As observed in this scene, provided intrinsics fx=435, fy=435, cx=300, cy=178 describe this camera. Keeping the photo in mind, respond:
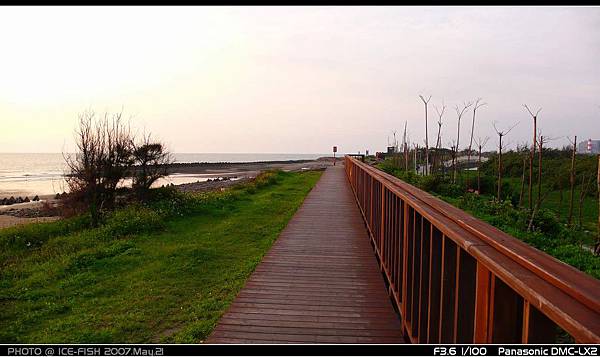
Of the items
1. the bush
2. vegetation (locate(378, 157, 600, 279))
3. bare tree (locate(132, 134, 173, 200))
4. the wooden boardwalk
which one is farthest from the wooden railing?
bare tree (locate(132, 134, 173, 200))

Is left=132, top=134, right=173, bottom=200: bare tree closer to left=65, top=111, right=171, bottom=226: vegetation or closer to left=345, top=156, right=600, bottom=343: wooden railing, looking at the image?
left=65, top=111, right=171, bottom=226: vegetation

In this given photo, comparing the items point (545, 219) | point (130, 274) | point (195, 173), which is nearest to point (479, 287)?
point (130, 274)

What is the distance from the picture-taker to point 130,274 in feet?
20.6

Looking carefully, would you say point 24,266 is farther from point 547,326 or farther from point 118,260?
point 547,326

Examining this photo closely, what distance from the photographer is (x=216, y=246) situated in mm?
7922

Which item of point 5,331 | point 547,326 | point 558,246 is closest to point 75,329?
point 5,331

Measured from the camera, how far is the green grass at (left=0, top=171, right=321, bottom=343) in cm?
427

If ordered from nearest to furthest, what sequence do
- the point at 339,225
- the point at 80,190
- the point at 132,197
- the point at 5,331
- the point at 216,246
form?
the point at 5,331 → the point at 216,246 → the point at 339,225 → the point at 80,190 → the point at 132,197

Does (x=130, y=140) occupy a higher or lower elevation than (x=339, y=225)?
higher

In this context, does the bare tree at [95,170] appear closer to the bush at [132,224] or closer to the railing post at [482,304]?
the bush at [132,224]

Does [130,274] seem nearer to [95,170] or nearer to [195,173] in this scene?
[95,170]

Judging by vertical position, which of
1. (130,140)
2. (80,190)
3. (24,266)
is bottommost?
(24,266)

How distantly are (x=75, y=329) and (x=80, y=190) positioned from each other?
939 centimetres

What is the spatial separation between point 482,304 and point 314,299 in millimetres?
2752
